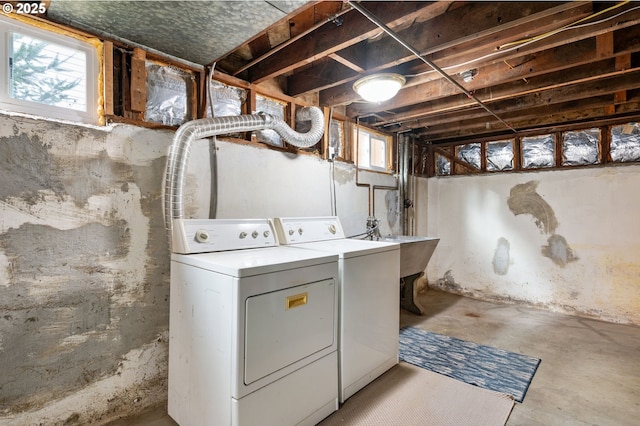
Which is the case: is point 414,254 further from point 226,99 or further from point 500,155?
point 226,99

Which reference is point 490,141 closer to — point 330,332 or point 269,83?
point 269,83

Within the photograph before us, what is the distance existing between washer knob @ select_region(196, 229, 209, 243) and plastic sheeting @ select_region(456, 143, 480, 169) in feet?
13.2

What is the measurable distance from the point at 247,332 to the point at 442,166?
424 centimetres

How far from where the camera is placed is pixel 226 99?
2.37m

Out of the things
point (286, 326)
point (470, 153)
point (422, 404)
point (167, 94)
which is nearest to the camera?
point (286, 326)

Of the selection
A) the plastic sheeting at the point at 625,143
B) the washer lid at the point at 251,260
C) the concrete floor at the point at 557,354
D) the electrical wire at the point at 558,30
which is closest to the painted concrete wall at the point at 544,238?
the plastic sheeting at the point at 625,143

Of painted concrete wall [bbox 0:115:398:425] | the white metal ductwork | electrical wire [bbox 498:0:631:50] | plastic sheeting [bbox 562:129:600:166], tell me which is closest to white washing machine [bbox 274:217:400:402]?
the white metal ductwork

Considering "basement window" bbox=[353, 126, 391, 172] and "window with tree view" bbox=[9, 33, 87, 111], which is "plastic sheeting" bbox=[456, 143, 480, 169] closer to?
"basement window" bbox=[353, 126, 391, 172]

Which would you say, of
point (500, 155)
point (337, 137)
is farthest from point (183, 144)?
point (500, 155)

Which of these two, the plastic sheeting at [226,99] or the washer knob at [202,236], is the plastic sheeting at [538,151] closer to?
the plastic sheeting at [226,99]

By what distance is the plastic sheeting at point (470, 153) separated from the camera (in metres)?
4.43

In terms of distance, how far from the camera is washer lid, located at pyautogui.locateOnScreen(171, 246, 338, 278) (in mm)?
1426

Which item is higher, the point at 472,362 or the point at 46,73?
the point at 46,73

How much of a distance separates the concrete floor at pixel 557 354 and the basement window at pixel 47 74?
1817mm
